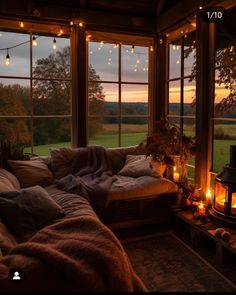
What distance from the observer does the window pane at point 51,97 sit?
141 inches

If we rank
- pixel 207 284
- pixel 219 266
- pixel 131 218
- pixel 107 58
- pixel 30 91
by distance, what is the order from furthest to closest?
pixel 107 58
pixel 30 91
pixel 131 218
pixel 219 266
pixel 207 284

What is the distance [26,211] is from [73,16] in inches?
104

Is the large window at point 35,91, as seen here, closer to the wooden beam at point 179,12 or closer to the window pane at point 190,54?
the wooden beam at point 179,12

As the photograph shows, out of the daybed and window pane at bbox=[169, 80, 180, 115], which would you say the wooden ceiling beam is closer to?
window pane at bbox=[169, 80, 180, 115]

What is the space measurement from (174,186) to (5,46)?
8.84 feet

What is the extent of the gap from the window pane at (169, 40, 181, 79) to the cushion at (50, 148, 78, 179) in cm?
176

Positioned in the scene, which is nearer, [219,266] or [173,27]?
[219,266]

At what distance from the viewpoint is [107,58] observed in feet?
12.8

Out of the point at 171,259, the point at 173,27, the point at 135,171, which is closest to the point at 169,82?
the point at 173,27

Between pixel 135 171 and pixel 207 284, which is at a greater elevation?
pixel 135 171

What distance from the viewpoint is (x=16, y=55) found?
3.44m

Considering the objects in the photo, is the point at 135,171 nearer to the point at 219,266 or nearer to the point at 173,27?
the point at 219,266

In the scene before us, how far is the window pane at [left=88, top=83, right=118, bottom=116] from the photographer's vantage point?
3.86 m

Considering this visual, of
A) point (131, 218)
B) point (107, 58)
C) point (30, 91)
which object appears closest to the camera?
point (131, 218)
